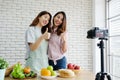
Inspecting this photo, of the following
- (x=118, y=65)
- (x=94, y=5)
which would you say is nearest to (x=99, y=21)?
(x=94, y=5)

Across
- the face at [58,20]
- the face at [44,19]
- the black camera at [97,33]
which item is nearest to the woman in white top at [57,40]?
the face at [58,20]

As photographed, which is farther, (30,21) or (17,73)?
(30,21)

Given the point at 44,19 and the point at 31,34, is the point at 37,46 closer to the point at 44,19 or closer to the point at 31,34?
the point at 31,34

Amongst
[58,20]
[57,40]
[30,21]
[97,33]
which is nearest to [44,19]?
[58,20]

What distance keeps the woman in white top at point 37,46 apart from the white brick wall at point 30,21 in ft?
4.89

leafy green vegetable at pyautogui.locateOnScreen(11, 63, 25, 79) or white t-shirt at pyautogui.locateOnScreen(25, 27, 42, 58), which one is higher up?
white t-shirt at pyautogui.locateOnScreen(25, 27, 42, 58)

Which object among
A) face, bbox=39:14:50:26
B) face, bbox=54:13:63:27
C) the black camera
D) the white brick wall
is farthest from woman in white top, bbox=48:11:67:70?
the white brick wall

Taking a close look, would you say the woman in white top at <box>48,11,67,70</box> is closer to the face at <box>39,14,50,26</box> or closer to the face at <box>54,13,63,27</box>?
the face at <box>54,13,63,27</box>

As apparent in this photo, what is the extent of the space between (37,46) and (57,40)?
1.12 ft

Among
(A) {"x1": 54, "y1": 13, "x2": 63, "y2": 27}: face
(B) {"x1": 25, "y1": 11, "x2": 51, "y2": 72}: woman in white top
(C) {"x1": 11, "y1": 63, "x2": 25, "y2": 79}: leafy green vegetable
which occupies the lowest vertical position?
(C) {"x1": 11, "y1": 63, "x2": 25, "y2": 79}: leafy green vegetable

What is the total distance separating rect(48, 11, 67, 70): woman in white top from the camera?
2.22 metres

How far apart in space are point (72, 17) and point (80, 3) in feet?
1.13

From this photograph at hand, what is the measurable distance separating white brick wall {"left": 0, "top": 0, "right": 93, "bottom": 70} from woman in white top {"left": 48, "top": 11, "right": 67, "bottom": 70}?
144cm

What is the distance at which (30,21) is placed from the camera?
11.8 feet
